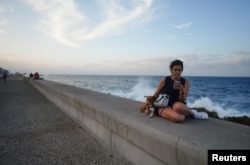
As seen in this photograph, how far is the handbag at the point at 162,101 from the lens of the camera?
4430 millimetres

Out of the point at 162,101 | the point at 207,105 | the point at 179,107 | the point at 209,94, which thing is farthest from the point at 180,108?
the point at 209,94

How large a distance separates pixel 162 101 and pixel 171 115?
1.19 feet

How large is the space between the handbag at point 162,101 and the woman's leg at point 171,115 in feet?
0.24

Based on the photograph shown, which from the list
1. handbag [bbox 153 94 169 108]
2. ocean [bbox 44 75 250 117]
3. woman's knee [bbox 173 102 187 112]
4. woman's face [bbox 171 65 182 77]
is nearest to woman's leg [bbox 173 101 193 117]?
woman's knee [bbox 173 102 187 112]

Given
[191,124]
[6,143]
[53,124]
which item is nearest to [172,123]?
[191,124]

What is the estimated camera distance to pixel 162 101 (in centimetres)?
445

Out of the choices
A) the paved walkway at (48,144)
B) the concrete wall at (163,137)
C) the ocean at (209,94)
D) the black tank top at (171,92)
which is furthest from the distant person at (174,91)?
the ocean at (209,94)

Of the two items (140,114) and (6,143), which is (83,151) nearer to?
(140,114)

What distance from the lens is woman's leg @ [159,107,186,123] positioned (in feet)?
13.2

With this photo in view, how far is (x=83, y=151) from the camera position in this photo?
5.10 metres

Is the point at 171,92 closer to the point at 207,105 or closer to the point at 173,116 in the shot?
the point at 173,116

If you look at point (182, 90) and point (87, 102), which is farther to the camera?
point (87, 102)

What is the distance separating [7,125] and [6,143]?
6.91ft

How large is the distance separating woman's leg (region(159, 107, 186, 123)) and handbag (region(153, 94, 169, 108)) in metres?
0.07
